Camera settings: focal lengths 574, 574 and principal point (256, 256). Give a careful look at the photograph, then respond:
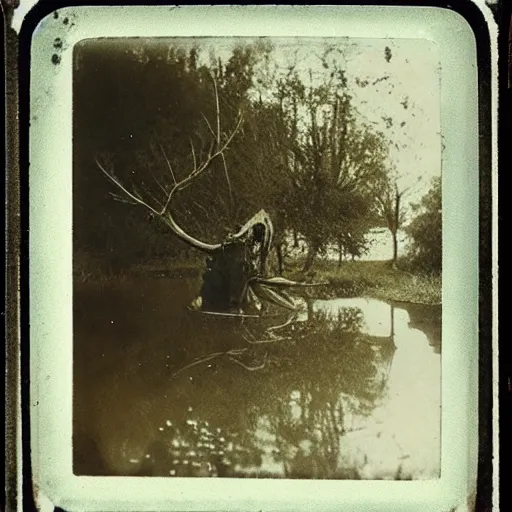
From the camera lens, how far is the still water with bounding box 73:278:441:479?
1.43 metres

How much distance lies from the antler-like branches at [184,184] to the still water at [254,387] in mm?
113

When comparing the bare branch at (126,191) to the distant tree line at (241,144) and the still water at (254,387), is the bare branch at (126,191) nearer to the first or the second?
the distant tree line at (241,144)

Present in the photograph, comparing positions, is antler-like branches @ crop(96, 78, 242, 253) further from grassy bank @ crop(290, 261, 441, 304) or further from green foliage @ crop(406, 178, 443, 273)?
green foliage @ crop(406, 178, 443, 273)

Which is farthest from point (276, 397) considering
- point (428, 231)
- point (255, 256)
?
point (428, 231)

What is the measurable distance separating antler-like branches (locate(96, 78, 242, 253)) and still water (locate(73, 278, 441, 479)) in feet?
0.37

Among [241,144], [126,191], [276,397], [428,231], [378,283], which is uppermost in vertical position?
[241,144]

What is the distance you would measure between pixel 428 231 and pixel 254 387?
0.58m

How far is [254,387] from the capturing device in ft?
4.73

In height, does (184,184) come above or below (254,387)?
above

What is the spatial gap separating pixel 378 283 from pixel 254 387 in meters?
0.40

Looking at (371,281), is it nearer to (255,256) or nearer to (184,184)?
(255,256)
